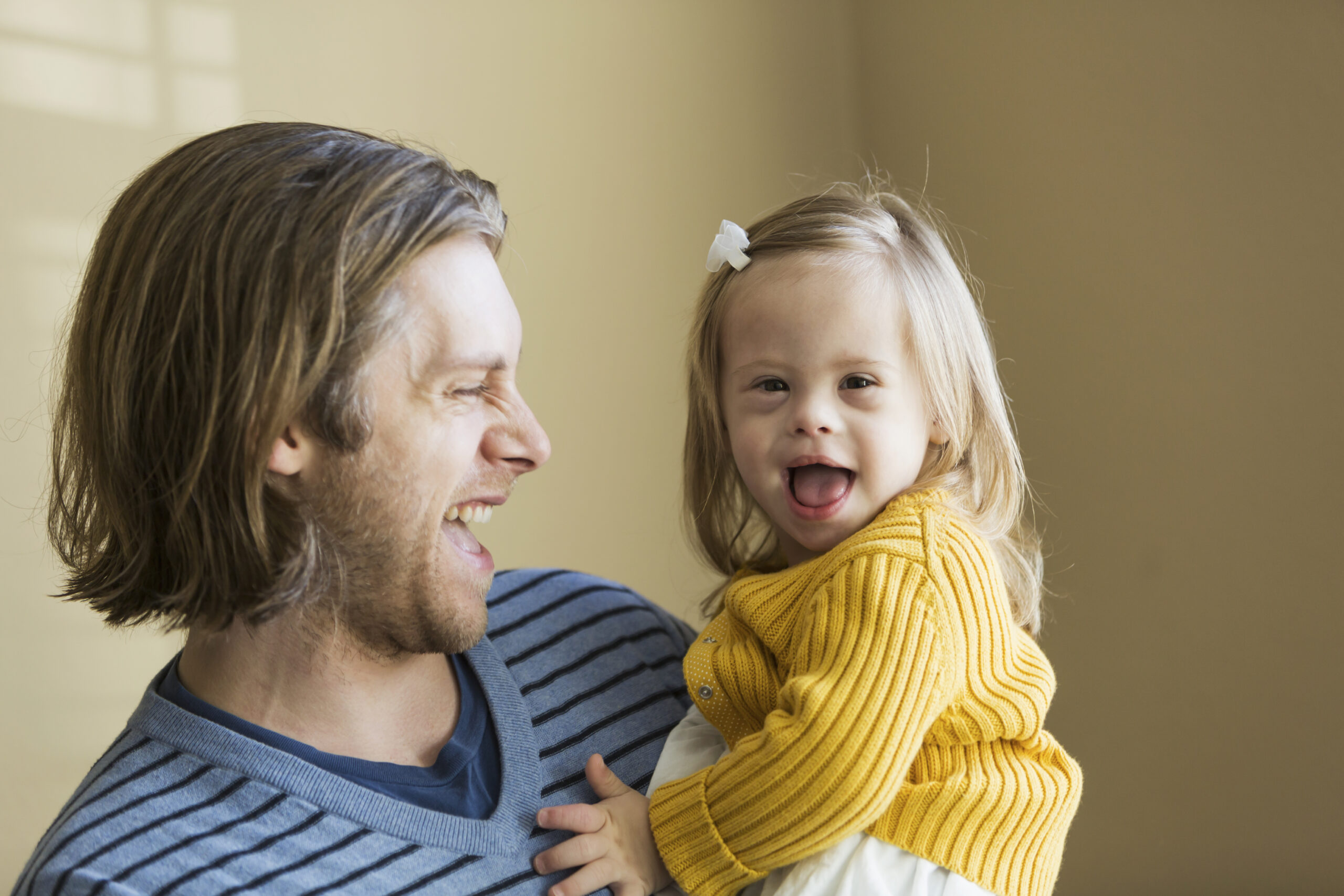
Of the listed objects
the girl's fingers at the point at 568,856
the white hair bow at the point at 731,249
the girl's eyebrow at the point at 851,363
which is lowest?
the girl's fingers at the point at 568,856

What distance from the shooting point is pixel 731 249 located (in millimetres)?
1408

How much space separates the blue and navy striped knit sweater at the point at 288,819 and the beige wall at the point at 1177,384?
1263 millimetres

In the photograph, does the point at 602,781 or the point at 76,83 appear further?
the point at 76,83

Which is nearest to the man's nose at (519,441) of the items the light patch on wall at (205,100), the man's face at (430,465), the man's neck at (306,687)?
the man's face at (430,465)

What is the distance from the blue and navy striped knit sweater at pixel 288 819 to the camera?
0.99 m

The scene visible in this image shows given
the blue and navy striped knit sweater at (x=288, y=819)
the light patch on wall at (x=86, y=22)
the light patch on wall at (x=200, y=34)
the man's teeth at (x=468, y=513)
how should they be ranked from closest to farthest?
the blue and navy striped knit sweater at (x=288, y=819) → the man's teeth at (x=468, y=513) → the light patch on wall at (x=86, y=22) → the light patch on wall at (x=200, y=34)

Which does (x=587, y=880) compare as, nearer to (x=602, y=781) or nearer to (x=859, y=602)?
(x=602, y=781)

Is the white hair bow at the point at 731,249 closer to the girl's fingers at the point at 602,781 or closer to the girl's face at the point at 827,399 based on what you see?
the girl's face at the point at 827,399

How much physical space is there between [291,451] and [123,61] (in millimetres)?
1198

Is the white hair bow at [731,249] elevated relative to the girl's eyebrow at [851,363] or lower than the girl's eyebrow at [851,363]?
elevated

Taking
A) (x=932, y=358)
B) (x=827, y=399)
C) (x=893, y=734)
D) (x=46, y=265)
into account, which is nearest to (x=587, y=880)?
(x=893, y=734)

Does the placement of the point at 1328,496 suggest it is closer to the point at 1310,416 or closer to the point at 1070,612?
the point at 1310,416

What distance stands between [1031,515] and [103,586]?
1.80 m

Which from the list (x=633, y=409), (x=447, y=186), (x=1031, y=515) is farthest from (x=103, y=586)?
(x=1031, y=515)
